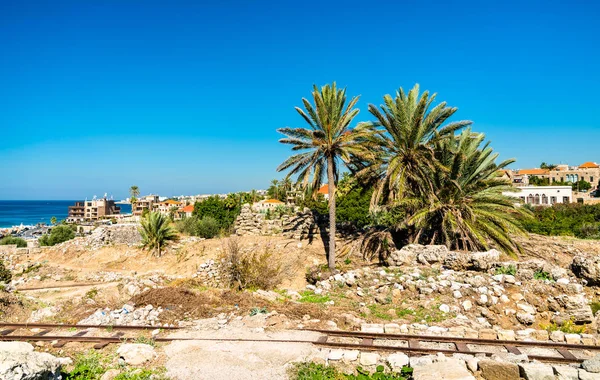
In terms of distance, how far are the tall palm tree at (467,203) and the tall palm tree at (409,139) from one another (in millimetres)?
520

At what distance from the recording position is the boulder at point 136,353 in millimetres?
6539

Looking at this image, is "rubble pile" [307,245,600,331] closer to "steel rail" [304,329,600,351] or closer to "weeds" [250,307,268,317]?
"steel rail" [304,329,600,351]

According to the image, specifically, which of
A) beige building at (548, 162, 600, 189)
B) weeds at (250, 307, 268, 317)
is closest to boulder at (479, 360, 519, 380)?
weeds at (250, 307, 268, 317)

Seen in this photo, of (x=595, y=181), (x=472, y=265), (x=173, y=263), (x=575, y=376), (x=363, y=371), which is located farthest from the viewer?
(x=595, y=181)

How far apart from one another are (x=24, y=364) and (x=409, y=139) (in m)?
14.2

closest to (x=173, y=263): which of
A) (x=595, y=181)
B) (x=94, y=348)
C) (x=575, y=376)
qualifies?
(x=94, y=348)

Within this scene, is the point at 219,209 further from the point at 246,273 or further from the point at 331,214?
the point at 246,273

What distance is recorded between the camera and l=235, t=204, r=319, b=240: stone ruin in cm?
2042

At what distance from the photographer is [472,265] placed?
39.9 feet

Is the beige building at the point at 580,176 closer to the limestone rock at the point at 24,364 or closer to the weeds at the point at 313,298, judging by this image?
the weeds at the point at 313,298

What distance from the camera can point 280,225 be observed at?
21.9 m

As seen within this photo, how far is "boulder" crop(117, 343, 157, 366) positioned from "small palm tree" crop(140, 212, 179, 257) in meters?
17.7

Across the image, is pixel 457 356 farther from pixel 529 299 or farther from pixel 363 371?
pixel 529 299

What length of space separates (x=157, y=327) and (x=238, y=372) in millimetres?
3205
